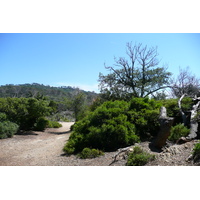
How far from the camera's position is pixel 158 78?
1170 centimetres

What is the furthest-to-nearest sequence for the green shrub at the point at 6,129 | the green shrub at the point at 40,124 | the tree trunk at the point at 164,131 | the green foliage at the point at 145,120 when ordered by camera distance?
the green shrub at the point at 40,124, the green shrub at the point at 6,129, the green foliage at the point at 145,120, the tree trunk at the point at 164,131

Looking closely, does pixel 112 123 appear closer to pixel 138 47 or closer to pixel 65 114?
pixel 138 47

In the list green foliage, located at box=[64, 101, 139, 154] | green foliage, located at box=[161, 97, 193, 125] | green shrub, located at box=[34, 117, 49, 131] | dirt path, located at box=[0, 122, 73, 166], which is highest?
green foliage, located at box=[161, 97, 193, 125]

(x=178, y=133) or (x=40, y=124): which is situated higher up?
(x=178, y=133)

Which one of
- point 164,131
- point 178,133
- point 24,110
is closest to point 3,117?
point 24,110

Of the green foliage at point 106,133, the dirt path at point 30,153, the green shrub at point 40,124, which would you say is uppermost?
the green foliage at point 106,133

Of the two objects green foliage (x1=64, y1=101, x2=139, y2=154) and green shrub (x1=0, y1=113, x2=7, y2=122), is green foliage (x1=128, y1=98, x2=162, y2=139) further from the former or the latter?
green shrub (x1=0, y1=113, x2=7, y2=122)

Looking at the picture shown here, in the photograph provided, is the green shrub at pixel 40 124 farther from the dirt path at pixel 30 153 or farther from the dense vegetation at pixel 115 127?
the dense vegetation at pixel 115 127

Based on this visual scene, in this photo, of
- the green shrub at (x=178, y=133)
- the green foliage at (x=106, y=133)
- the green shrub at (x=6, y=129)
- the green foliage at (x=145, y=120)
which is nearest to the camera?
the green shrub at (x=178, y=133)

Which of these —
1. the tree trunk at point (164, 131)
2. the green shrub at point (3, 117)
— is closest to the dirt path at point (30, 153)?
the green shrub at point (3, 117)

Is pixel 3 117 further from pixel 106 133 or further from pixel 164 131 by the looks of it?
pixel 164 131

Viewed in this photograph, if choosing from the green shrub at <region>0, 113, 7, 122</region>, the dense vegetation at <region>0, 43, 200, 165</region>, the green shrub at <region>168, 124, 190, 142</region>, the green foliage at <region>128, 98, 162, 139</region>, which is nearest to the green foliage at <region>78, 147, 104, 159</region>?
the dense vegetation at <region>0, 43, 200, 165</region>

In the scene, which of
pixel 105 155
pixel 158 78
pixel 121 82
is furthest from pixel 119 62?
pixel 105 155

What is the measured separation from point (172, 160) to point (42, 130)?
10.5 m
